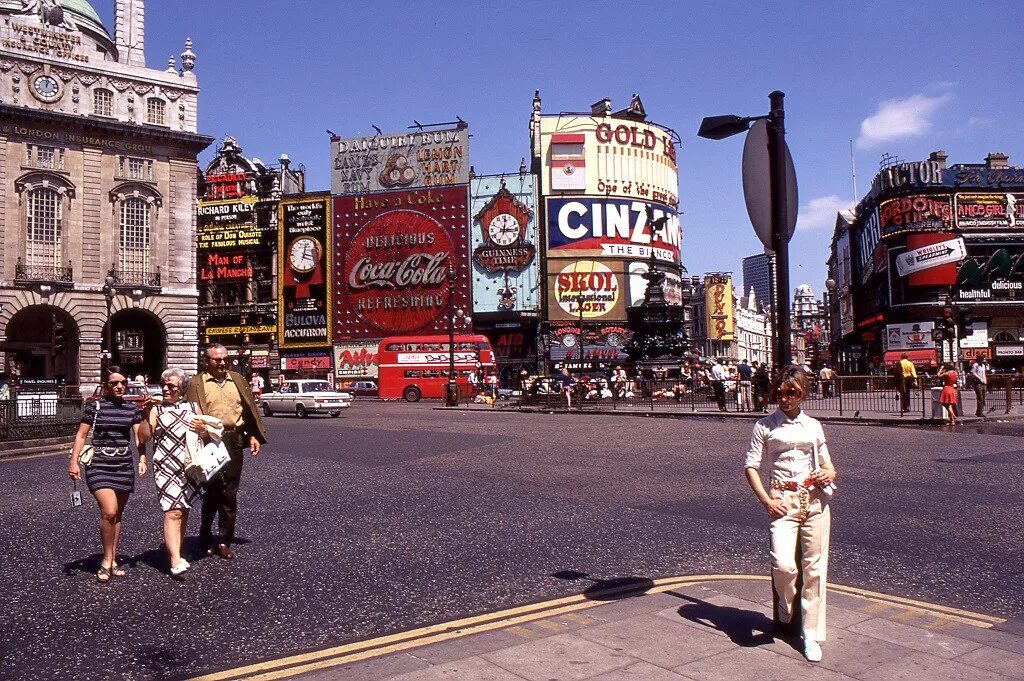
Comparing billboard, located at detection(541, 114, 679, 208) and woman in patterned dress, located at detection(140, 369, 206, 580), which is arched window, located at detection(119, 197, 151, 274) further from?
woman in patterned dress, located at detection(140, 369, 206, 580)

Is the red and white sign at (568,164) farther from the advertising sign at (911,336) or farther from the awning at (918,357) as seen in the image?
the awning at (918,357)

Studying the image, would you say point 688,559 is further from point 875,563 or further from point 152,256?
point 152,256

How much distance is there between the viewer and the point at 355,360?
68625mm

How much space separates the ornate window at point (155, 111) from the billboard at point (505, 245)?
27612mm

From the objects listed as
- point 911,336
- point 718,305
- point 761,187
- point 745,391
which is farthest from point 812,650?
point 718,305

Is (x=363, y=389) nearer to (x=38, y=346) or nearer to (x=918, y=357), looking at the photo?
(x=38, y=346)

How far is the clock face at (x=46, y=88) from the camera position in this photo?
42.7 metres

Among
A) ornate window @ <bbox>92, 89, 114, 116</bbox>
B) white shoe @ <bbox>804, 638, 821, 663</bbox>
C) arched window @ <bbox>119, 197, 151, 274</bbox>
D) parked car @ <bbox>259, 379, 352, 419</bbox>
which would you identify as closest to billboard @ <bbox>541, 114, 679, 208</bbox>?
arched window @ <bbox>119, 197, 151, 274</bbox>

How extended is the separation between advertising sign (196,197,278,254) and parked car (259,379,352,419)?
130 feet

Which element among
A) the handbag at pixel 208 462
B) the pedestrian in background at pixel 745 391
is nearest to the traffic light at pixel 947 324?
the pedestrian in background at pixel 745 391

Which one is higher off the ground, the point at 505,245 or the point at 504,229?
the point at 504,229

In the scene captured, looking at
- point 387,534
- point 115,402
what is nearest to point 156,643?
point 115,402

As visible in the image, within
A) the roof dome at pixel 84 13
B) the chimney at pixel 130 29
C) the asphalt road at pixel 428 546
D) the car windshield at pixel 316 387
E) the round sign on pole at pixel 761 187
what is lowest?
the asphalt road at pixel 428 546

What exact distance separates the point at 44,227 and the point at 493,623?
4521 cm
